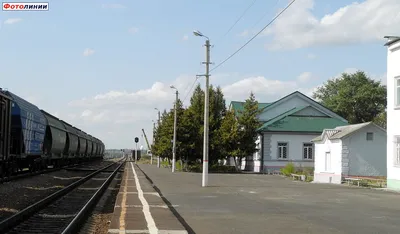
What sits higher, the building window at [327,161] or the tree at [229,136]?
the tree at [229,136]

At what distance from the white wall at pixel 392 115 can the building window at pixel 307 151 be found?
884 inches

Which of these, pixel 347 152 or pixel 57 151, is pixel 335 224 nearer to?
pixel 347 152

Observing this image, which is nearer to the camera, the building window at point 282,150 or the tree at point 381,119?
the building window at point 282,150

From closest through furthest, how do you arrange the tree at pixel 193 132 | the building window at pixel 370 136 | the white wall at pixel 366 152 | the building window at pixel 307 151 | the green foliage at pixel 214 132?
1. the white wall at pixel 366 152
2. the building window at pixel 370 136
3. the green foliage at pixel 214 132
4. the tree at pixel 193 132
5. the building window at pixel 307 151

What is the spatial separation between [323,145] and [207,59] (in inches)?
467

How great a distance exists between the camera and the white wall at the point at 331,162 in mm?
31219

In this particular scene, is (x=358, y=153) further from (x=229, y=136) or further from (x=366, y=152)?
(x=229, y=136)

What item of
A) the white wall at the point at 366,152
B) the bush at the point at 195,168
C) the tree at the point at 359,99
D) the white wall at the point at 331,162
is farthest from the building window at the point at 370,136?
the tree at the point at 359,99

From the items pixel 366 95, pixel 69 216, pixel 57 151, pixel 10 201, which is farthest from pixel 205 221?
pixel 366 95

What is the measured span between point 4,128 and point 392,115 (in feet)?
62.6

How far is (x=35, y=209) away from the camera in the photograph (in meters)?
14.2

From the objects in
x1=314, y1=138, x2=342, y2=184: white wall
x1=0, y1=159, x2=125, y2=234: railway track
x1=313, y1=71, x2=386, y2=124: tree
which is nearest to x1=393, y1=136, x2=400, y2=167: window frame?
x1=314, y1=138, x2=342, y2=184: white wall

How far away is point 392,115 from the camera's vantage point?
1033 inches

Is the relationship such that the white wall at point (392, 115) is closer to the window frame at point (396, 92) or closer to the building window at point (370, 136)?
the window frame at point (396, 92)
